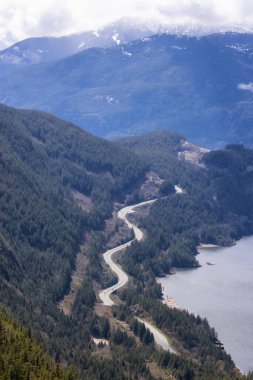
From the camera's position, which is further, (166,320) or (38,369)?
(166,320)

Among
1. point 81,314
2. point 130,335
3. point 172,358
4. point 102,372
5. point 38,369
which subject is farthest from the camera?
point 81,314

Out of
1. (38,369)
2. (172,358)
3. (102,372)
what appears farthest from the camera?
(172,358)

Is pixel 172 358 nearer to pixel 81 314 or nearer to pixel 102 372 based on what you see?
pixel 102 372

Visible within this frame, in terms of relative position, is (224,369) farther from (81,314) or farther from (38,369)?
(38,369)

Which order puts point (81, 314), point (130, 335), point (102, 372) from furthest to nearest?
1. point (81, 314)
2. point (130, 335)
3. point (102, 372)

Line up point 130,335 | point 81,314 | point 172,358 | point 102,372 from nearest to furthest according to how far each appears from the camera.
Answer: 1. point 102,372
2. point 172,358
3. point 130,335
4. point 81,314

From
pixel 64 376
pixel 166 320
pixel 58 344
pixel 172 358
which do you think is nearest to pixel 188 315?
pixel 166 320

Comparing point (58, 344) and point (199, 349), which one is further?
point (199, 349)

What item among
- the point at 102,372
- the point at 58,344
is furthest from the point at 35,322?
the point at 102,372
